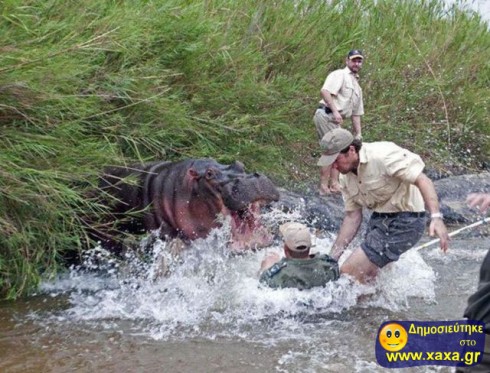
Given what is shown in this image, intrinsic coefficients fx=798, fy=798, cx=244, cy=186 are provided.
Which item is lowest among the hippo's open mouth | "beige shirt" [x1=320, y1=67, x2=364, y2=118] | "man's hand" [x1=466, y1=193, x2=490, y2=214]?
the hippo's open mouth

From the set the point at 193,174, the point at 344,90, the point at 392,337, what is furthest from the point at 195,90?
the point at 392,337

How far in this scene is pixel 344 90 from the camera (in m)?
9.13

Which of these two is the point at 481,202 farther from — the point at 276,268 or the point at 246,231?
the point at 246,231

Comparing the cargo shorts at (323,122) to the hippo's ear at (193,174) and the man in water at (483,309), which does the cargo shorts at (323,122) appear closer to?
the hippo's ear at (193,174)

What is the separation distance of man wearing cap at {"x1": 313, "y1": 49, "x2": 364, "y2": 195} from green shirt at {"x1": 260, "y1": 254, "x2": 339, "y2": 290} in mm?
3553

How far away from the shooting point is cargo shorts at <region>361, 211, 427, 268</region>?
17.2 feet

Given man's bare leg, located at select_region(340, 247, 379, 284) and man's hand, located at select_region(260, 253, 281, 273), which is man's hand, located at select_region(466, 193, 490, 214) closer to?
man's bare leg, located at select_region(340, 247, 379, 284)

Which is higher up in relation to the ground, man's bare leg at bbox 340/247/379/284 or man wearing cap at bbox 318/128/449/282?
man wearing cap at bbox 318/128/449/282

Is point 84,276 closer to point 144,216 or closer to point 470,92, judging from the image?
point 144,216

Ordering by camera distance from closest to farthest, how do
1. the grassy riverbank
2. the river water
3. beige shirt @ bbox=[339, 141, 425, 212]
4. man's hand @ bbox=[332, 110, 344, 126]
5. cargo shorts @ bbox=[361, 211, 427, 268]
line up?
the river water → beige shirt @ bbox=[339, 141, 425, 212] → cargo shorts @ bbox=[361, 211, 427, 268] → the grassy riverbank → man's hand @ bbox=[332, 110, 344, 126]

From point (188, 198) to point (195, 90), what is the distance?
6.16 ft

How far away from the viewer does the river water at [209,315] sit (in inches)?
175

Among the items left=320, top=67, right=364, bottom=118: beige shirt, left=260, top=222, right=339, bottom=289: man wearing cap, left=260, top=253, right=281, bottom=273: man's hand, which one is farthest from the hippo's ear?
left=320, top=67, right=364, bottom=118: beige shirt

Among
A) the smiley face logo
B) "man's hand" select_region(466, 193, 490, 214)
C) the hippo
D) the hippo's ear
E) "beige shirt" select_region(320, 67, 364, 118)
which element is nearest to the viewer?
the smiley face logo
